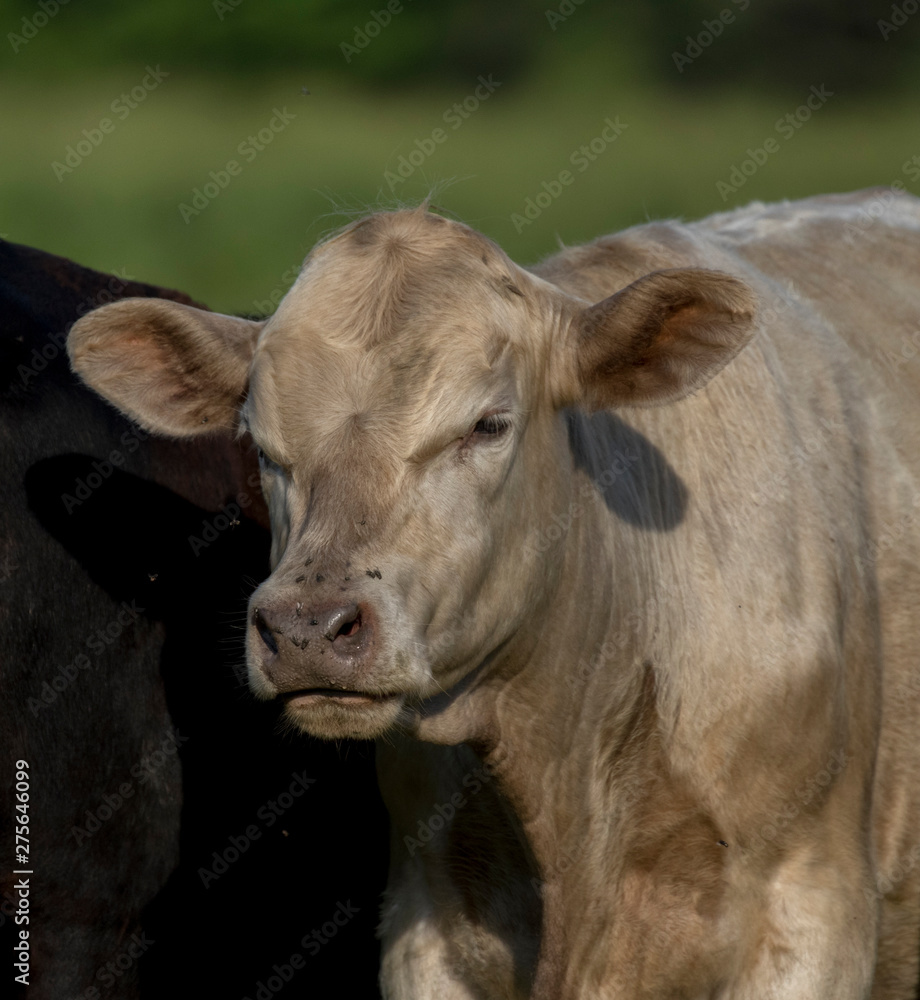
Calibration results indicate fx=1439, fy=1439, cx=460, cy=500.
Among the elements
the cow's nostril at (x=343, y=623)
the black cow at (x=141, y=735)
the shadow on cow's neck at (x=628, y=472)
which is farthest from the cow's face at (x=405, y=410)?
the black cow at (x=141, y=735)

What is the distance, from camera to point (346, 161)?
771 inches

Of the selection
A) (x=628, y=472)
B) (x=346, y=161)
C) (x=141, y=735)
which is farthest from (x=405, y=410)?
(x=346, y=161)

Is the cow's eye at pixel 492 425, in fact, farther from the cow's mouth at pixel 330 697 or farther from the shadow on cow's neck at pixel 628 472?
the cow's mouth at pixel 330 697

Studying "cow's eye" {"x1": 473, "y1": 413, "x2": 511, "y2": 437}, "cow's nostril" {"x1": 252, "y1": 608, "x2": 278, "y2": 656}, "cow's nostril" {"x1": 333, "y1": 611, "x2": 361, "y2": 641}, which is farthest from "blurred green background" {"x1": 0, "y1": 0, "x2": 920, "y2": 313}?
"cow's nostril" {"x1": 333, "y1": 611, "x2": 361, "y2": 641}

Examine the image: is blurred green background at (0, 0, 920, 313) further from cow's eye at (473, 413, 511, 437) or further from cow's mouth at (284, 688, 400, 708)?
cow's mouth at (284, 688, 400, 708)

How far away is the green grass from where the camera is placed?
16.8 metres

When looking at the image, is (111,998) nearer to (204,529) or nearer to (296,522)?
(204,529)

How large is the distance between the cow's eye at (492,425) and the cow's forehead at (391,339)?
0.03 meters

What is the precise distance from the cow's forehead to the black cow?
105 centimetres

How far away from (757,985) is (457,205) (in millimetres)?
15067

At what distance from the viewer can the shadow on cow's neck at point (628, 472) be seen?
365 centimetres

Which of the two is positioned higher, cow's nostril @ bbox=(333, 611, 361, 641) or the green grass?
cow's nostril @ bbox=(333, 611, 361, 641)

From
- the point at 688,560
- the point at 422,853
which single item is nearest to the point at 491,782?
the point at 422,853

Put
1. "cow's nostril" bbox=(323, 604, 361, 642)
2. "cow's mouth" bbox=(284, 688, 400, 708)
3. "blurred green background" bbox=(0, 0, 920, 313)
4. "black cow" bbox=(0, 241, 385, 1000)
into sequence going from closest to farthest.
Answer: "cow's nostril" bbox=(323, 604, 361, 642), "cow's mouth" bbox=(284, 688, 400, 708), "black cow" bbox=(0, 241, 385, 1000), "blurred green background" bbox=(0, 0, 920, 313)
